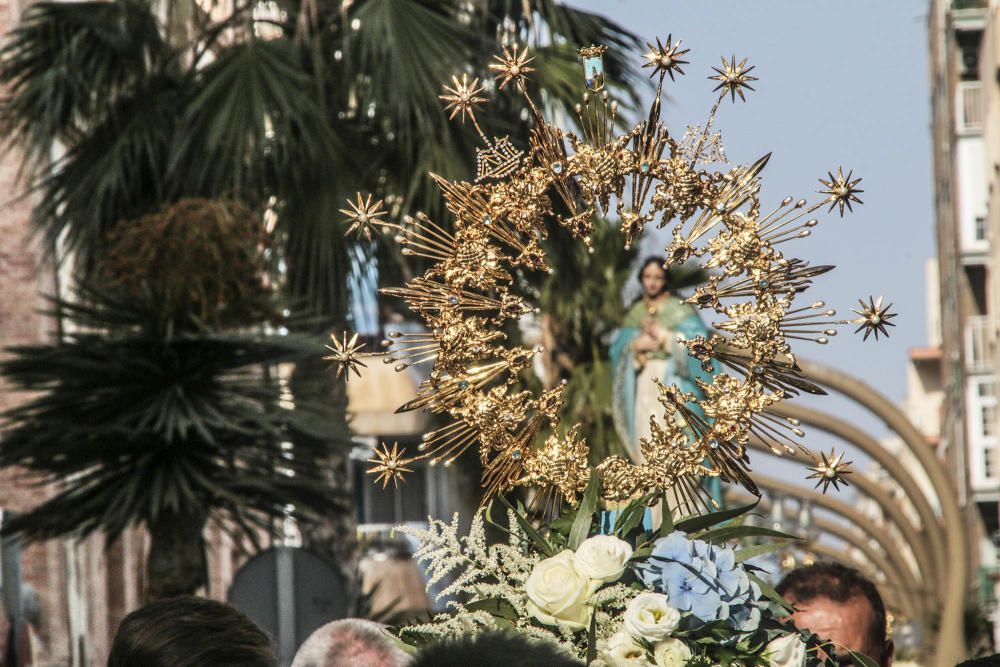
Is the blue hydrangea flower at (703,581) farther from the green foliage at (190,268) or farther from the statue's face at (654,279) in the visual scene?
the statue's face at (654,279)

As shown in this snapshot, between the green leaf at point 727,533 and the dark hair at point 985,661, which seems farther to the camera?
the green leaf at point 727,533

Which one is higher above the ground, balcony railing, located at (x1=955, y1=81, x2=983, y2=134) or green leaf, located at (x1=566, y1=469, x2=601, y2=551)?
balcony railing, located at (x1=955, y1=81, x2=983, y2=134)

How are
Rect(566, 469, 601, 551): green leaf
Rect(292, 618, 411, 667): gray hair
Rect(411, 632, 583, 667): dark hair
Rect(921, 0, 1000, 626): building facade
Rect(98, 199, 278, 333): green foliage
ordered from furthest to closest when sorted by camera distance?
Rect(921, 0, 1000, 626): building facade → Rect(98, 199, 278, 333): green foliage → Rect(292, 618, 411, 667): gray hair → Rect(566, 469, 601, 551): green leaf → Rect(411, 632, 583, 667): dark hair

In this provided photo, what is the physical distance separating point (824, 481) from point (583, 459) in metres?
0.51

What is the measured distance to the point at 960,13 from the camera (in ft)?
92.5

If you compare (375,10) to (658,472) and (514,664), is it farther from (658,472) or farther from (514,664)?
(514,664)

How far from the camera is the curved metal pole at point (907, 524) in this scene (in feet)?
79.4

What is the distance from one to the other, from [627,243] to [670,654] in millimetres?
1142

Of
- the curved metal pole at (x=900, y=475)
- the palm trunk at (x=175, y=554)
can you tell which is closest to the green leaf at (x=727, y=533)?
the palm trunk at (x=175, y=554)

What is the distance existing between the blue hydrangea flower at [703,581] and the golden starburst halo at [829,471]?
63 cm

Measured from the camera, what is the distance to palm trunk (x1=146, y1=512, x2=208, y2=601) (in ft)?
26.8

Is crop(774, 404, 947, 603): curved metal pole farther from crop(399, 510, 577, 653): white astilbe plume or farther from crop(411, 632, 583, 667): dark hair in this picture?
crop(411, 632, 583, 667): dark hair

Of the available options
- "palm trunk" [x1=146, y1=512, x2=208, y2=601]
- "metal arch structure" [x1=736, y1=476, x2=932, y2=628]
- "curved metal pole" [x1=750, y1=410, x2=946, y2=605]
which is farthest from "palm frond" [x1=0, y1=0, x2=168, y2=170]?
"metal arch structure" [x1=736, y1=476, x2=932, y2=628]

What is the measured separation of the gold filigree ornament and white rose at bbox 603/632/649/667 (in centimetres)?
66
